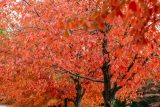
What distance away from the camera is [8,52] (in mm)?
20156

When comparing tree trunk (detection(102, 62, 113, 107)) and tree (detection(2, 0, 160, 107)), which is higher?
tree (detection(2, 0, 160, 107))

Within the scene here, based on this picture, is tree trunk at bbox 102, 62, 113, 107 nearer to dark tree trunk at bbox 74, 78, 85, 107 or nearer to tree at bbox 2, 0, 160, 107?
tree at bbox 2, 0, 160, 107

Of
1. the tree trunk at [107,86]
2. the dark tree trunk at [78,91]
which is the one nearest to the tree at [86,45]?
the tree trunk at [107,86]

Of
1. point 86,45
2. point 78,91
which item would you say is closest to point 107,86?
point 86,45

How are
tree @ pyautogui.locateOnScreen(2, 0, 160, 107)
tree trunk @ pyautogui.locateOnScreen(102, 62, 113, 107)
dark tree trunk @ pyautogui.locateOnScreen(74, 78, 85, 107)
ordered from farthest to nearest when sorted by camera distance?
dark tree trunk @ pyautogui.locateOnScreen(74, 78, 85, 107) < tree trunk @ pyautogui.locateOnScreen(102, 62, 113, 107) < tree @ pyautogui.locateOnScreen(2, 0, 160, 107)

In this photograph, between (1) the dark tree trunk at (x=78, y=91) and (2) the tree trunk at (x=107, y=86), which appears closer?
(2) the tree trunk at (x=107, y=86)

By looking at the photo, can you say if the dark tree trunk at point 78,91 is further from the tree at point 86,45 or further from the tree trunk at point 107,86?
the tree trunk at point 107,86

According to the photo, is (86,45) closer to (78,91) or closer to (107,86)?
(107,86)

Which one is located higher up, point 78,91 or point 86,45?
point 86,45

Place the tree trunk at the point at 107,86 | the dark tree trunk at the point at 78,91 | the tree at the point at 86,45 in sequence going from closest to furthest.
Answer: the tree at the point at 86,45, the tree trunk at the point at 107,86, the dark tree trunk at the point at 78,91

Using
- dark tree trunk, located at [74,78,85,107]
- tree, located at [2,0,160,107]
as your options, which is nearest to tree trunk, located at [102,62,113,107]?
tree, located at [2,0,160,107]

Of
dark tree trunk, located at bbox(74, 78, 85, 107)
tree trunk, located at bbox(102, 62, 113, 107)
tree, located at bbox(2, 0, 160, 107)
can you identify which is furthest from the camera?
dark tree trunk, located at bbox(74, 78, 85, 107)

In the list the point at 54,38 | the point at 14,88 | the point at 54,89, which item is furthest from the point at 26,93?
the point at 54,38

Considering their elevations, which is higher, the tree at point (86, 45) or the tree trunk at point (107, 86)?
the tree at point (86, 45)
